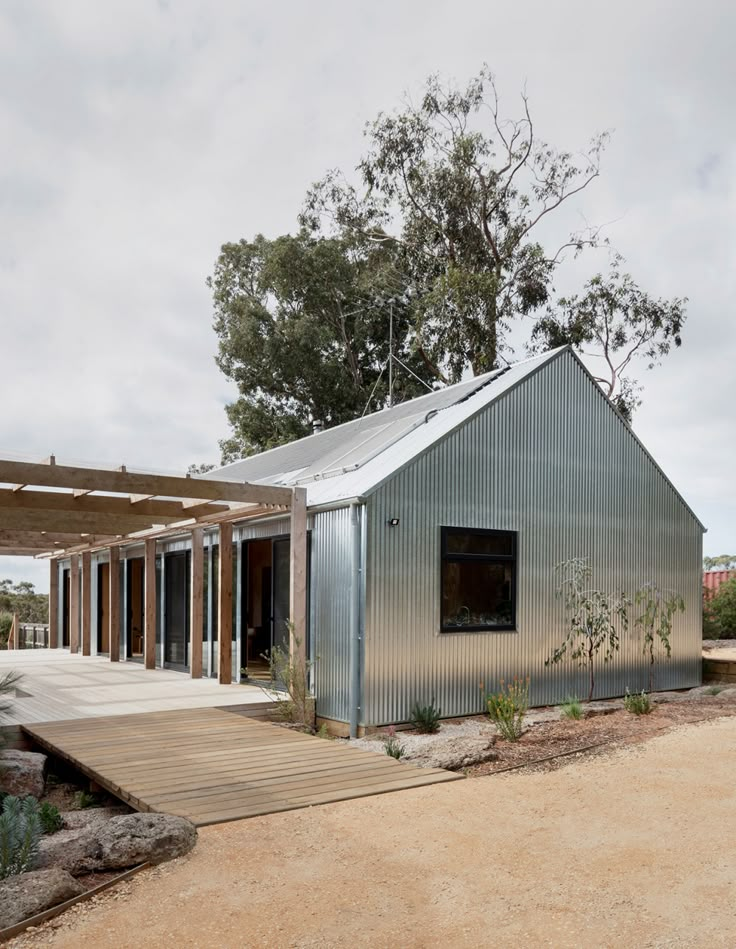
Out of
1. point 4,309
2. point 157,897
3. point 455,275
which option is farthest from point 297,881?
point 455,275

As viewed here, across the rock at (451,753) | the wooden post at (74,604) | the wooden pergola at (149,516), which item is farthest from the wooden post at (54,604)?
the rock at (451,753)

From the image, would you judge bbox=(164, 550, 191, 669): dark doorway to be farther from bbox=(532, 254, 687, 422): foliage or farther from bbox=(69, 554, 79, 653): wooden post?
bbox=(532, 254, 687, 422): foliage

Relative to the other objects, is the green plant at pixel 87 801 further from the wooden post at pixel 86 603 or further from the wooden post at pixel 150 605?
the wooden post at pixel 86 603

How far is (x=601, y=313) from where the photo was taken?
20.8 m

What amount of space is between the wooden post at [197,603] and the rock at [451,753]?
4.94 metres

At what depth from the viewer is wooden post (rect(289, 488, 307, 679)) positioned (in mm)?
8602

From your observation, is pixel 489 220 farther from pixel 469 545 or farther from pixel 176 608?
pixel 469 545

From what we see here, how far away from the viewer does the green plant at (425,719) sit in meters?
8.15

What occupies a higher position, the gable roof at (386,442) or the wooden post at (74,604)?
the gable roof at (386,442)

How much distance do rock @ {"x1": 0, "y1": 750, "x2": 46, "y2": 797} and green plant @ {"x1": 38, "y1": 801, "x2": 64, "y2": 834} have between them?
2.47ft

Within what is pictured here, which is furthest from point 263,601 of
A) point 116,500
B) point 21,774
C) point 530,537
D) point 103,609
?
point 103,609

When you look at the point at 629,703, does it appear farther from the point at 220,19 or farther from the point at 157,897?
the point at 220,19

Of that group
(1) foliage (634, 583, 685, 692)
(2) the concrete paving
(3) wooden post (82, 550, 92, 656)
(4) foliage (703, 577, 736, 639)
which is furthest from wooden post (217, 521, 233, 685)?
(4) foliage (703, 577, 736, 639)

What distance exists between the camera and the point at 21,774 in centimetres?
629
